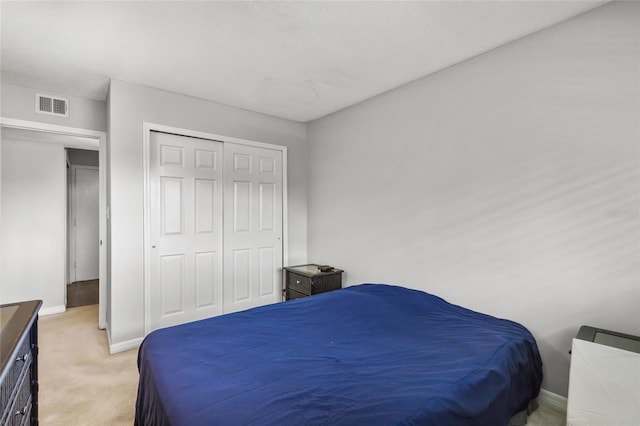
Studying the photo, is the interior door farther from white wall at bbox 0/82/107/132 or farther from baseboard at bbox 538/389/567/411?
baseboard at bbox 538/389/567/411

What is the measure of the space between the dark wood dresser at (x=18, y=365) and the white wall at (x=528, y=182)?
2.60 meters

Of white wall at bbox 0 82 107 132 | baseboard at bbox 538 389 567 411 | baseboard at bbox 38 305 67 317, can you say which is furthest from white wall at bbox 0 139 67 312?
baseboard at bbox 538 389 567 411

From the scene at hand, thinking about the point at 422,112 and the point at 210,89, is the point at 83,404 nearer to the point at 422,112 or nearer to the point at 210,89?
the point at 210,89

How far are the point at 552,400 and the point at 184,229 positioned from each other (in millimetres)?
3380

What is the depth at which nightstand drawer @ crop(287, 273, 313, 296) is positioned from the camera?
11.1ft

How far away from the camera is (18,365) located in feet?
3.82

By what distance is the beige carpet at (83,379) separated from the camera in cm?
194

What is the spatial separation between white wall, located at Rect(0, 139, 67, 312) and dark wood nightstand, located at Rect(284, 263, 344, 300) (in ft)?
9.82

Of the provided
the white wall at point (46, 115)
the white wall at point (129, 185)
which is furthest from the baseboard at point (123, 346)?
the white wall at point (46, 115)

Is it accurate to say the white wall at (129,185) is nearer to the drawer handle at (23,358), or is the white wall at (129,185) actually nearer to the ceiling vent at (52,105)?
the ceiling vent at (52,105)

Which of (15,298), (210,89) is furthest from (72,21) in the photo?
(15,298)

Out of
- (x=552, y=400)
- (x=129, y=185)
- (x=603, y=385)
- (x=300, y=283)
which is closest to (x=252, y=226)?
(x=300, y=283)

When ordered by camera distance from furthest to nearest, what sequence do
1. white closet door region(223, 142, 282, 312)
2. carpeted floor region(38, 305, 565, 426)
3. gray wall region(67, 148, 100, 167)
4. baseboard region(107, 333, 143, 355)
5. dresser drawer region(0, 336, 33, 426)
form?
gray wall region(67, 148, 100, 167) → white closet door region(223, 142, 282, 312) → baseboard region(107, 333, 143, 355) → carpeted floor region(38, 305, 565, 426) → dresser drawer region(0, 336, 33, 426)

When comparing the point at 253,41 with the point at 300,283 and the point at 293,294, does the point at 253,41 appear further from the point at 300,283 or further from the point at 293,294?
the point at 293,294
